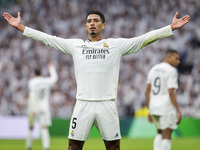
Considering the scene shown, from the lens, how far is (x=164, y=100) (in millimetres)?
8586

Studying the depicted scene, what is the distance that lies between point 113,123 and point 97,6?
706 inches

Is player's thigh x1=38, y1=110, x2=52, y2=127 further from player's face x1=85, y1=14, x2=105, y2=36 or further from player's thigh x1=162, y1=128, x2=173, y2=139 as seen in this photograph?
player's face x1=85, y1=14, x2=105, y2=36

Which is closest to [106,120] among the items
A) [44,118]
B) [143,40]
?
[143,40]

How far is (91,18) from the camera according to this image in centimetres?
571

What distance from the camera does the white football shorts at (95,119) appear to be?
5.50m

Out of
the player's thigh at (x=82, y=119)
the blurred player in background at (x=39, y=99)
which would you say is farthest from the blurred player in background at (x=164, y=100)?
the blurred player in background at (x=39, y=99)

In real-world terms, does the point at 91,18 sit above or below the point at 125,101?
above

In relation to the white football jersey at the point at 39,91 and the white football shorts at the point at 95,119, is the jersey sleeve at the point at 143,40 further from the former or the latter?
the white football jersey at the point at 39,91

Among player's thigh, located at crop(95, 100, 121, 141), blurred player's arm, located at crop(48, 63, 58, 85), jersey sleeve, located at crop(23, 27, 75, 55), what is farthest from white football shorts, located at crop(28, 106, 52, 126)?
player's thigh, located at crop(95, 100, 121, 141)

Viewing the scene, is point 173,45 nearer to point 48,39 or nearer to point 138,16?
point 138,16

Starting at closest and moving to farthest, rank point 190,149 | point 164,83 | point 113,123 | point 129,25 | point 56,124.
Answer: point 113,123, point 164,83, point 190,149, point 56,124, point 129,25

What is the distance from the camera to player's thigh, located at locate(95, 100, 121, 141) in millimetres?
5492

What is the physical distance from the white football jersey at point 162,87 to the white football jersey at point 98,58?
2.94 metres

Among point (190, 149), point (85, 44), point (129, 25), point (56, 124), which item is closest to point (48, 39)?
point (85, 44)
